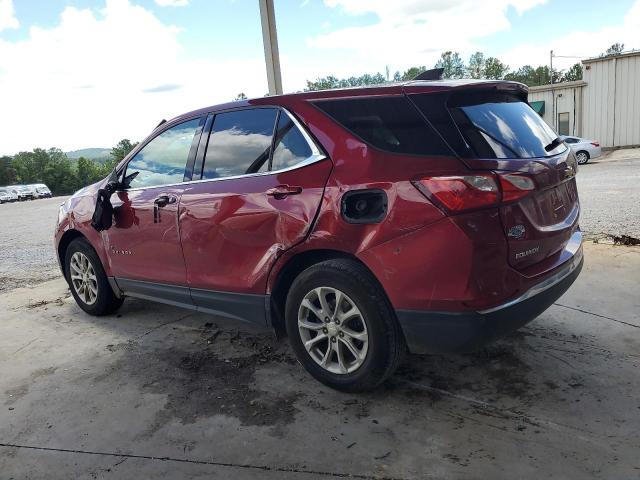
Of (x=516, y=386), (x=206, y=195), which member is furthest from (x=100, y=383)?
(x=516, y=386)

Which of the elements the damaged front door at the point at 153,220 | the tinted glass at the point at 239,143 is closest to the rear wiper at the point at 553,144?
the tinted glass at the point at 239,143

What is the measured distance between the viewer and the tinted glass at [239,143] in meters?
3.35

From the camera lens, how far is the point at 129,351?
403 centimetres

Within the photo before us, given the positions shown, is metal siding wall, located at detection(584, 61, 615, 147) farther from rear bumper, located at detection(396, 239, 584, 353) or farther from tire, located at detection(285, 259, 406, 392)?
tire, located at detection(285, 259, 406, 392)

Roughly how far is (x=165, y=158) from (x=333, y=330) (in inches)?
80.1

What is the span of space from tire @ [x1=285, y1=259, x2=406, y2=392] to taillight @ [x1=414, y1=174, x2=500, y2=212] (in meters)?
0.60

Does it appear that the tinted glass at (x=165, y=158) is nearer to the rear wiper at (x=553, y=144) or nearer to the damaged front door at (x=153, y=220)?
the damaged front door at (x=153, y=220)

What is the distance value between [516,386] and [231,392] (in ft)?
5.62

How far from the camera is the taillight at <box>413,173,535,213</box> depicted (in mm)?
2494

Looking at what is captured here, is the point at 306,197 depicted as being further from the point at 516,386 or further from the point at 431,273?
the point at 516,386

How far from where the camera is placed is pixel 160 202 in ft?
12.8

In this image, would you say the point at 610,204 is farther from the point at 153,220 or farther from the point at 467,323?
the point at 153,220

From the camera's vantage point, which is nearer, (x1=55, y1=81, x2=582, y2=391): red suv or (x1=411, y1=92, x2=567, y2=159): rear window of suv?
(x1=55, y1=81, x2=582, y2=391): red suv

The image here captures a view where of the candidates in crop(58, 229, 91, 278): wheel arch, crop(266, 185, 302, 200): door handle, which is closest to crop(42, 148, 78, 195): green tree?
crop(58, 229, 91, 278): wheel arch
